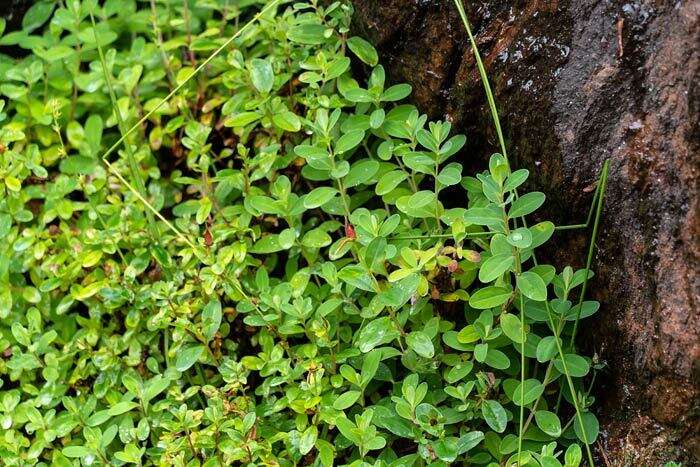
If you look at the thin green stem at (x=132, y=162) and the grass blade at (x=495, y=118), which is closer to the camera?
the grass blade at (x=495, y=118)

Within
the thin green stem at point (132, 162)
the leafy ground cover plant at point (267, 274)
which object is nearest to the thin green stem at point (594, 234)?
the leafy ground cover plant at point (267, 274)

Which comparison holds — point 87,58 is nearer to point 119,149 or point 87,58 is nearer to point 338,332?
point 119,149

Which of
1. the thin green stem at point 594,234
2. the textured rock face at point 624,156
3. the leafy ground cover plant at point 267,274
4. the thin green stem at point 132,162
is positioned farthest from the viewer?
the thin green stem at point 132,162

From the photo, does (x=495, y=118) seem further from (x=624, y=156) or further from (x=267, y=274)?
(x=267, y=274)

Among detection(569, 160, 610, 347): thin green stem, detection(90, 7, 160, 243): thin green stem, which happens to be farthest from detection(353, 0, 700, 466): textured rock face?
detection(90, 7, 160, 243): thin green stem

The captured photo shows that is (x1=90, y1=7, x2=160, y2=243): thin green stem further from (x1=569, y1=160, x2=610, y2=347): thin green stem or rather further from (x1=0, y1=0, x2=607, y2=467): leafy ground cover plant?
(x1=569, y1=160, x2=610, y2=347): thin green stem

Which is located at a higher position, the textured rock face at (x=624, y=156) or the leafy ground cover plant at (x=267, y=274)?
the textured rock face at (x=624, y=156)

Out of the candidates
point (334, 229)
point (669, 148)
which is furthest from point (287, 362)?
point (669, 148)

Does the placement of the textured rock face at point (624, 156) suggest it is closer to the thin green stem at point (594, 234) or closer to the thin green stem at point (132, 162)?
the thin green stem at point (594, 234)
